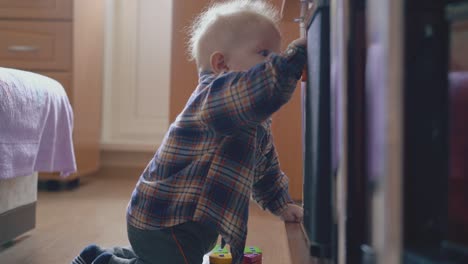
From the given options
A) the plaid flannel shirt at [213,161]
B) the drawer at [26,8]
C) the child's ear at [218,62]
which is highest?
the drawer at [26,8]

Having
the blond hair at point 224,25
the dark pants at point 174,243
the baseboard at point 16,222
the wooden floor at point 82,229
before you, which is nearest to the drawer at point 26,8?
the wooden floor at point 82,229

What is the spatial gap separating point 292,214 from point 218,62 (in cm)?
42

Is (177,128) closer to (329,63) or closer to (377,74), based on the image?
(329,63)

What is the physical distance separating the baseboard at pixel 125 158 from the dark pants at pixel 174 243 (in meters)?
1.81

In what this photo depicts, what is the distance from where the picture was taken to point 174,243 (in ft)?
2.91

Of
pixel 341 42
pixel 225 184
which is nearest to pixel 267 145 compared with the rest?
pixel 225 184

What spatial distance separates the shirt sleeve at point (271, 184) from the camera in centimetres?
107

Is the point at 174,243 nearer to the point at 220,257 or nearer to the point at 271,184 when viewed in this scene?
the point at 220,257

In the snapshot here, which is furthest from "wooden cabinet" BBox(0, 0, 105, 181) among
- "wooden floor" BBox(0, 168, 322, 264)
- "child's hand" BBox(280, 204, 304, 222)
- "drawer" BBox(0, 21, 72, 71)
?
"child's hand" BBox(280, 204, 304, 222)

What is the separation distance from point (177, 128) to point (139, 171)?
6.05 ft

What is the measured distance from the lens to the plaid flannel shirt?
804 millimetres

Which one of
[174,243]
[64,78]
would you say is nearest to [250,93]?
[174,243]

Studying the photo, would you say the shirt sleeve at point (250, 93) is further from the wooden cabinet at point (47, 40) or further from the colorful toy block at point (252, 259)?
the wooden cabinet at point (47, 40)

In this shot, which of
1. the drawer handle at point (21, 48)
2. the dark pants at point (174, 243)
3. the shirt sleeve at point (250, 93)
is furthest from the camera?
the drawer handle at point (21, 48)
